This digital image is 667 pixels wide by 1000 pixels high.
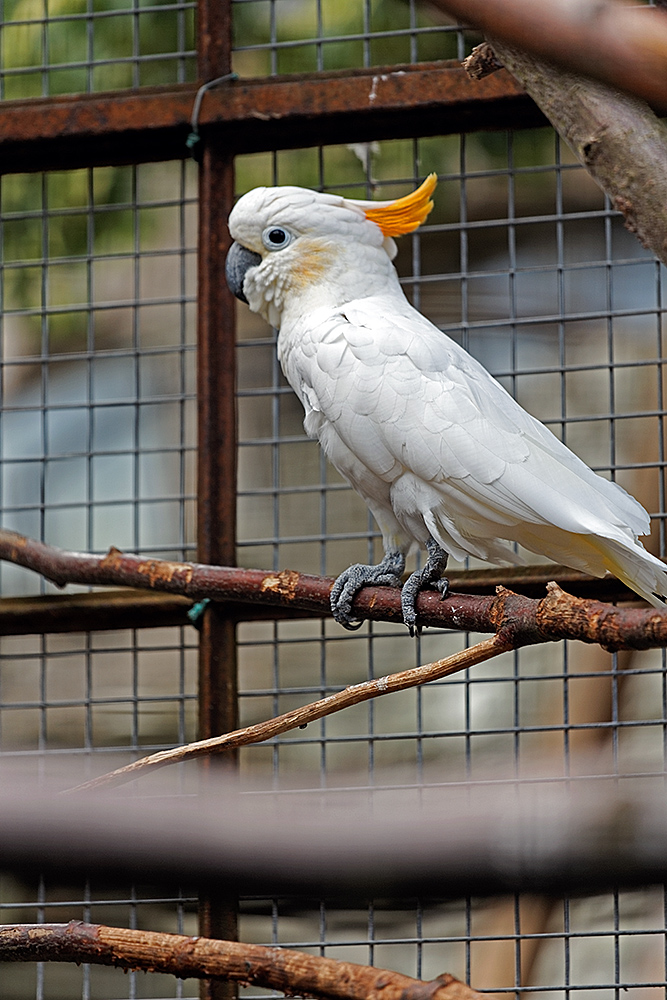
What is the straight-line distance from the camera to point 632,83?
1.16ft

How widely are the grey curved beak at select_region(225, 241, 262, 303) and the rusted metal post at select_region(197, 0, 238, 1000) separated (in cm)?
14

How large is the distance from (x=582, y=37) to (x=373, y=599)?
1.14 metres

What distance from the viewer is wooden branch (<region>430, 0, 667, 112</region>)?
0.35m

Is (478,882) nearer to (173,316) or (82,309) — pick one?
(82,309)

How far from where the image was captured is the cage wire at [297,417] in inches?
89.4

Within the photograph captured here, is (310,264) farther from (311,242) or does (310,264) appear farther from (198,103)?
(198,103)

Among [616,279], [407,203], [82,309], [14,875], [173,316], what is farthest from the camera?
[173,316]

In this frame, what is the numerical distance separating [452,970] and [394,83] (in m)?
2.05

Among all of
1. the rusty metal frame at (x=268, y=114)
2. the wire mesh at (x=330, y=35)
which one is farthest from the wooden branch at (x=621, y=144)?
the wire mesh at (x=330, y=35)

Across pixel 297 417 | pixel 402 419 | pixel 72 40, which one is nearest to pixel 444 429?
pixel 402 419

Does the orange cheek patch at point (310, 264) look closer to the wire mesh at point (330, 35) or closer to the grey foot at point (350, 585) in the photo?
the grey foot at point (350, 585)

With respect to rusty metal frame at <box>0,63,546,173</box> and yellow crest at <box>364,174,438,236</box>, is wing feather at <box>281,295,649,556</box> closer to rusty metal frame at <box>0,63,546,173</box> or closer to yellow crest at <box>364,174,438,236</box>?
yellow crest at <box>364,174,438,236</box>

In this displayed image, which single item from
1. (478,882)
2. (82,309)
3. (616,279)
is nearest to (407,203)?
(82,309)

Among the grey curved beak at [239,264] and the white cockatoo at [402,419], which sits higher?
the grey curved beak at [239,264]
